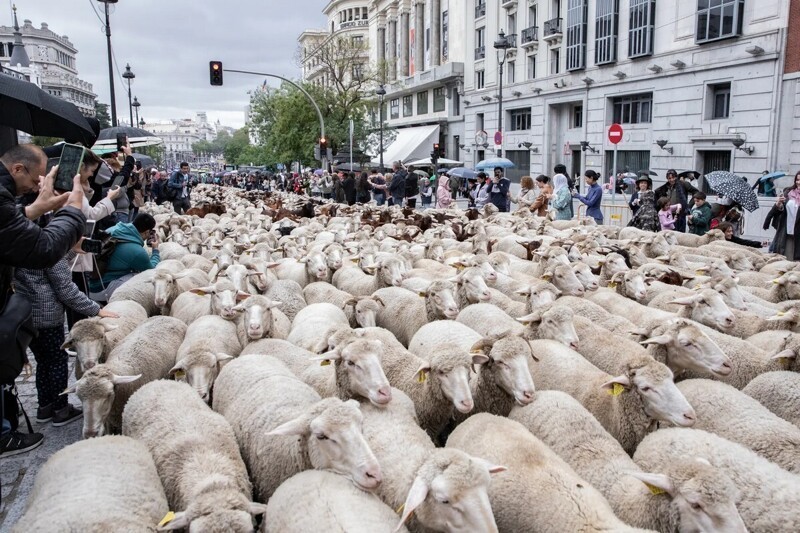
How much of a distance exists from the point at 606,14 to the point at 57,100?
86.0 feet

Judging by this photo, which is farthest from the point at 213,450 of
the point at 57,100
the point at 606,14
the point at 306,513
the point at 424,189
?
the point at 606,14

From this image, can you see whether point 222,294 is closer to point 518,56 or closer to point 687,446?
point 687,446

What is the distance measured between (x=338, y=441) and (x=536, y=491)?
91 cm

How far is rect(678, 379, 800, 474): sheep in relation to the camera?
9.97 feet

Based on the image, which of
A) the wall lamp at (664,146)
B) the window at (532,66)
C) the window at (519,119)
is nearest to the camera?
the wall lamp at (664,146)

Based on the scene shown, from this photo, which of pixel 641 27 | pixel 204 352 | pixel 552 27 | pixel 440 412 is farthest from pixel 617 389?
pixel 552 27

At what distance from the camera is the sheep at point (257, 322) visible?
4797 mm

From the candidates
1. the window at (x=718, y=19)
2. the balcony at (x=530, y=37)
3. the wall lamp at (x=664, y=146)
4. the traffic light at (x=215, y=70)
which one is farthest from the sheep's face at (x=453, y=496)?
the balcony at (x=530, y=37)

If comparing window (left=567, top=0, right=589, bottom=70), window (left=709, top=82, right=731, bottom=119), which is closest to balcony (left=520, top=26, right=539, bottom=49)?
window (left=567, top=0, right=589, bottom=70)

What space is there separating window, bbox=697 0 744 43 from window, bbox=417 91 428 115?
27.8 meters

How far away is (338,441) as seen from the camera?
272 cm

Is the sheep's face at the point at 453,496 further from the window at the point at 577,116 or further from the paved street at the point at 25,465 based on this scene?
the window at the point at 577,116

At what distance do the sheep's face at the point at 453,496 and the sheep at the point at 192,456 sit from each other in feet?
2.20

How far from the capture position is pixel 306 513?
2439mm
